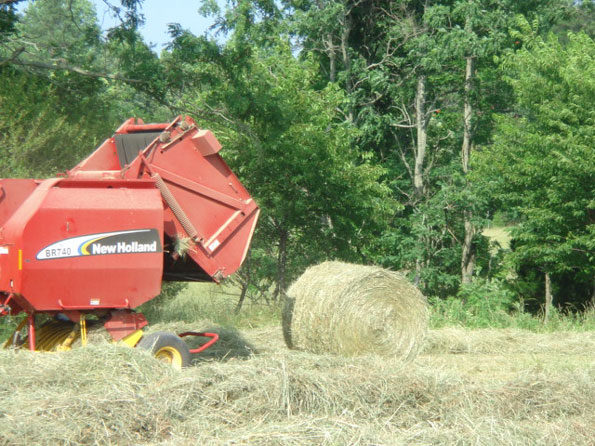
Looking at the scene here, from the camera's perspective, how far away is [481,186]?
18.5 metres

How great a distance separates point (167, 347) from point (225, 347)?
A: 1827 mm

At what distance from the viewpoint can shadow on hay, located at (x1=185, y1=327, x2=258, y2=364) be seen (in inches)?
341

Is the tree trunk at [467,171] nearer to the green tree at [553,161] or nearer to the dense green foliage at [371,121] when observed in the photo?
the dense green foliage at [371,121]

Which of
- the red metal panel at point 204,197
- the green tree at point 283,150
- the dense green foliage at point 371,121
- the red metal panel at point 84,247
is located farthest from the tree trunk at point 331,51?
the red metal panel at point 84,247

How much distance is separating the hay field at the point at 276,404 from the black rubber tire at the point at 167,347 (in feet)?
2.29

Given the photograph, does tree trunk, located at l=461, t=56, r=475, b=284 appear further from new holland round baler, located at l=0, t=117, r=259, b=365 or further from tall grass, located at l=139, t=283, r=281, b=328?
new holland round baler, located at l=0, t=117, r=259, b=365

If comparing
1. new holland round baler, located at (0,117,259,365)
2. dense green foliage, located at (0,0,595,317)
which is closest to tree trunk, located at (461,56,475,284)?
dense green foliage, located at (0,0,595,317)

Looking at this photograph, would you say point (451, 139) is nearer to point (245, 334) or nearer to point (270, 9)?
point (270, 9)

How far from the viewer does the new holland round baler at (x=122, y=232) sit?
6742mm

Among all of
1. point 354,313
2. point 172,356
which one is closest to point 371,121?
point 354,313

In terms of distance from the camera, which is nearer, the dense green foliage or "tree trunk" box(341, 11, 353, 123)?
the dense green foliage

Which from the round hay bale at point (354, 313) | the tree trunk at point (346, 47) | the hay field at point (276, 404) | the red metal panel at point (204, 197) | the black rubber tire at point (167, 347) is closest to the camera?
the hay field at point (276, 404)

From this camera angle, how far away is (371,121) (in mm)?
22031

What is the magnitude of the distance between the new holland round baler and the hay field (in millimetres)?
602
